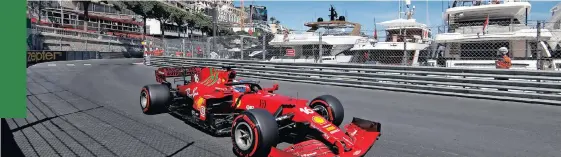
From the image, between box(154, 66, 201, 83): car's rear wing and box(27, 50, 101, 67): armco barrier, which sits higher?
box(27, 50, 101, 67): armco barrier

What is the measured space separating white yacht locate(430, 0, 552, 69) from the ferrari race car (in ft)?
23.7

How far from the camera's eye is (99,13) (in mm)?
60031

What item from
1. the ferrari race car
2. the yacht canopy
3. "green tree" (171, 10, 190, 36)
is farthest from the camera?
"green tree" (171, 10, 190, 36)

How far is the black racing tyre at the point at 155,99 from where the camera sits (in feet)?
22.4

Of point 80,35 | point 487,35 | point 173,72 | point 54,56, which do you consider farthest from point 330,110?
point 80,35

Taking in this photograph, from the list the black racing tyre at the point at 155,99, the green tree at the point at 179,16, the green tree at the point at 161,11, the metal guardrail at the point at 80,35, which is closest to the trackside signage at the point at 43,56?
the metal guardrail at the point at 80,35

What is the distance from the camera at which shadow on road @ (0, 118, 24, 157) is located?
4.38m

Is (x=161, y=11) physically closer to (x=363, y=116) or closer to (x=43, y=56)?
(x=43, y=56)

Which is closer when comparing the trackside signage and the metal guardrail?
the trackside signage

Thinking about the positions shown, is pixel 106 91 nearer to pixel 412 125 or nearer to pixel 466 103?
pixel 412 125

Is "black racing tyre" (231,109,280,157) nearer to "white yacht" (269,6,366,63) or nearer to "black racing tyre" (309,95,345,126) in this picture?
"black racing tyre" (309,95,345,126)

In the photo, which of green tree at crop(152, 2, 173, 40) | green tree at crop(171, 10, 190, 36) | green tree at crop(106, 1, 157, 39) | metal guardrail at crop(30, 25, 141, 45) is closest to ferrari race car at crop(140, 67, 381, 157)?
metal guardrail at crop(30, 25, 141, 45)

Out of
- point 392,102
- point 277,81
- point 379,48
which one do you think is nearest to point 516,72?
point 392,102

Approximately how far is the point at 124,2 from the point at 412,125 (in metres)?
46.8
